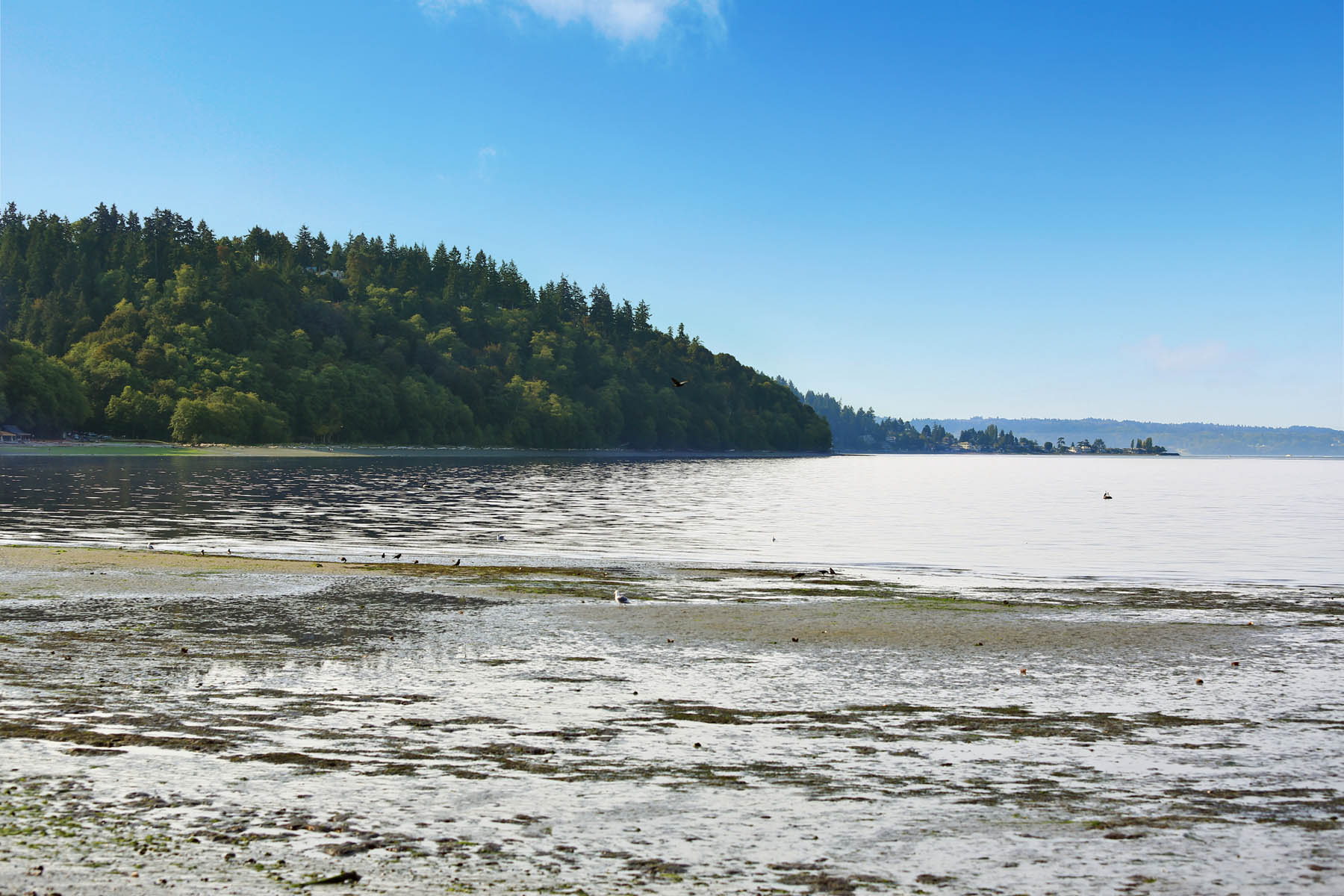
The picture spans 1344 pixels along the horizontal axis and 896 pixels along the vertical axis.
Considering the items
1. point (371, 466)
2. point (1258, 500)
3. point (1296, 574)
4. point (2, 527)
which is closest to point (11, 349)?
point (371, 466)

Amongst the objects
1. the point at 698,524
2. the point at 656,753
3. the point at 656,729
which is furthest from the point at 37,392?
the point at 656,753

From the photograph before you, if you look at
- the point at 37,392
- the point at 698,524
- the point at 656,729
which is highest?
the point at 37,392

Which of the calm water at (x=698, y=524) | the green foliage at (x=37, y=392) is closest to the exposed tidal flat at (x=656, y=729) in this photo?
the calm water at (x=698, y=524)

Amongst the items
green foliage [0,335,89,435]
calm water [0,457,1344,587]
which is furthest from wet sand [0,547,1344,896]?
green foliage [0,335,89,435]

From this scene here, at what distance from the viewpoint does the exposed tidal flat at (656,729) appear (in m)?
8.98

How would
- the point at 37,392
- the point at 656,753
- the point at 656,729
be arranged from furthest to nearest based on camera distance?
the point at 37,392
the point at 656,729
the point at 656,753

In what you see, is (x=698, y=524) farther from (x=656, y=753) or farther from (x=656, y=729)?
(x=656, y=753)

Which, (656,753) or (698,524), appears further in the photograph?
(698,524)

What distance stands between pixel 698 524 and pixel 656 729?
43.4 metres

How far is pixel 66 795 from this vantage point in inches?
403

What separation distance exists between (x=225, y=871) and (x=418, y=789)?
241 cm

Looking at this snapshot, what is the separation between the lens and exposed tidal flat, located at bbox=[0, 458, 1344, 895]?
898 cm

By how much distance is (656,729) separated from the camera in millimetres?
13477

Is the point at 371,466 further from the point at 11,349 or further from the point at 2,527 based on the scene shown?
the point at 2,527
